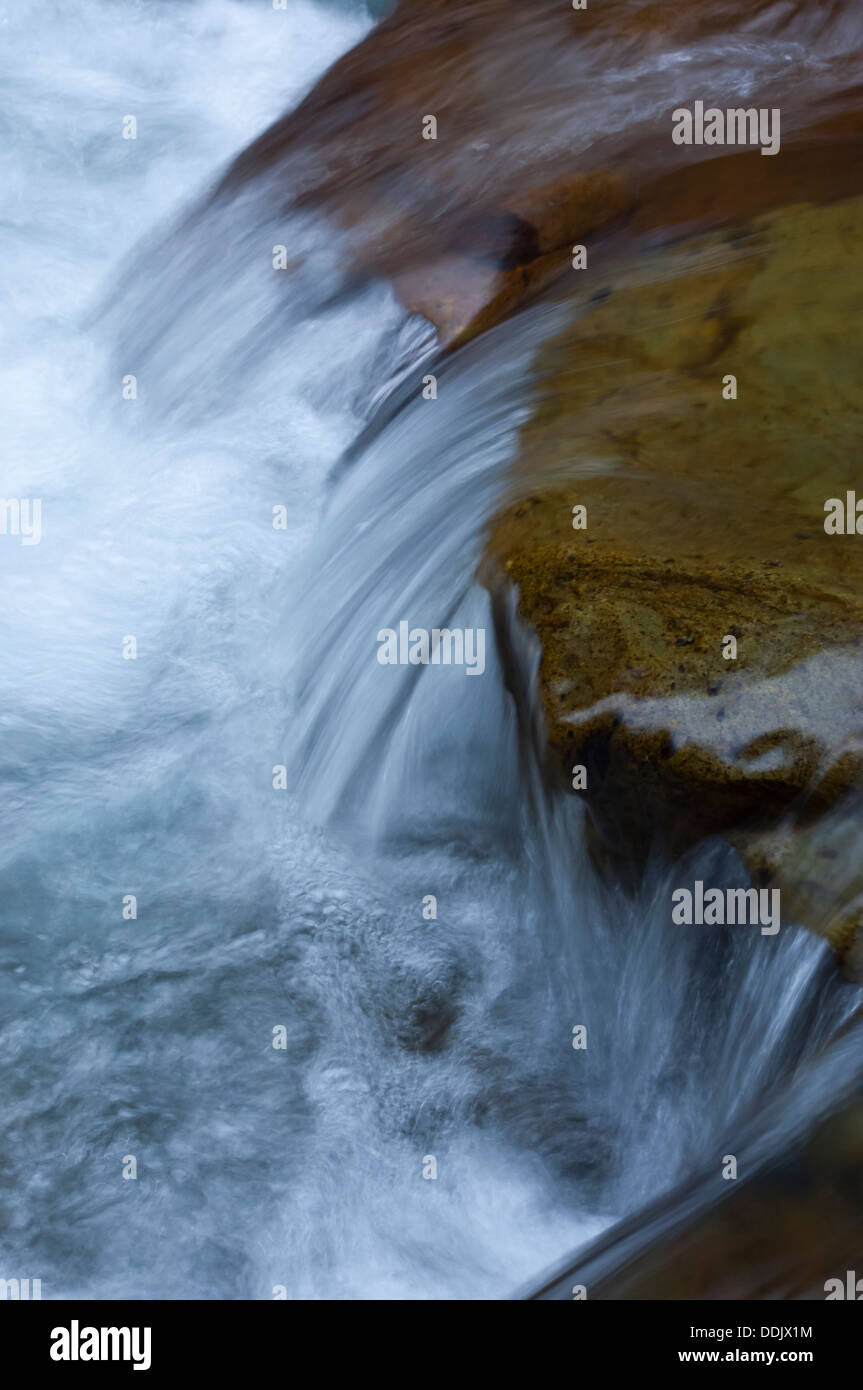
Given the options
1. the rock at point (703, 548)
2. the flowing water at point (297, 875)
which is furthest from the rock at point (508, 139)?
the rock at point (703, 548)

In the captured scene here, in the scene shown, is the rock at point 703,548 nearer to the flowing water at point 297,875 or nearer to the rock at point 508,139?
the flowing water at point 297,875

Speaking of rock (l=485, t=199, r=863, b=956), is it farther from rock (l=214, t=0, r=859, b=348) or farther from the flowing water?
rock (l=214, t=0, r=859, b=348)

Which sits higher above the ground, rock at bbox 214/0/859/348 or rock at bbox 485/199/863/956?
rock at bbox 214/0/859/348

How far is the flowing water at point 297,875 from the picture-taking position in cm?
412

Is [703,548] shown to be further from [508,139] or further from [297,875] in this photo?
[508,139]

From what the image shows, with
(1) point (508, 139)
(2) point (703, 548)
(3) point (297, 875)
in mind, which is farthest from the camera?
(1) point (508, 139)

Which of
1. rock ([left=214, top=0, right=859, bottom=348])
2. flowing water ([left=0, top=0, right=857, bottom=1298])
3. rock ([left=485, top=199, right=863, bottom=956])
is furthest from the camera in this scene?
rock ([left=214, top=0, right=859, bottom=348])

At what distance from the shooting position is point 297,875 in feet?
16.3

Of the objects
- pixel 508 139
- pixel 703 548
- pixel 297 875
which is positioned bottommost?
pixel 297 875

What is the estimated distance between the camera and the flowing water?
4125mm

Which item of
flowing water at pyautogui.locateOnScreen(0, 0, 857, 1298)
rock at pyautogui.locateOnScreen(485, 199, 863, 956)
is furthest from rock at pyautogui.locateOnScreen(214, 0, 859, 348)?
rock at pyautogui.locateOnScreen(485, 199, 863, 956)

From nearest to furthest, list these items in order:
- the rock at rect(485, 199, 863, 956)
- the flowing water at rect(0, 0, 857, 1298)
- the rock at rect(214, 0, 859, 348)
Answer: the rock at rect(485, 199, 863, 956) < the flowing water at rect(0, 0, 857, 1298) < the rock at rect(214, 0, 859, 348)

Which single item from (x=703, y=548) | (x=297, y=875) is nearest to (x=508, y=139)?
(x=703, y=548)

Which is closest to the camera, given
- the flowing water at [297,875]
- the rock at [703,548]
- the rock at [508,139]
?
the rock at [703,548]
